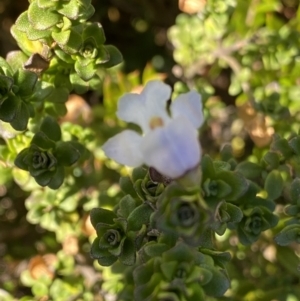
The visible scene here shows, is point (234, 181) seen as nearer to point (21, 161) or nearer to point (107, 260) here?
point (107, 260)

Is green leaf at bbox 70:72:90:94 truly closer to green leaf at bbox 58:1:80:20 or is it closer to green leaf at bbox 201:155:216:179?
green leaf at bbox 58:1:80:20

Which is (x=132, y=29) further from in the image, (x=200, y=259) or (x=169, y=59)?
(x=200, y=259)

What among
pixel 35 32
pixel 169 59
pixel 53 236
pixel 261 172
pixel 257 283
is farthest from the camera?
pixel 169 59

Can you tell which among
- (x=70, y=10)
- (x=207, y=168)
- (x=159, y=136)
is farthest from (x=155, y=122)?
(x=70, y=10)

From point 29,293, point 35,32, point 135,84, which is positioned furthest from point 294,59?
point 29,293

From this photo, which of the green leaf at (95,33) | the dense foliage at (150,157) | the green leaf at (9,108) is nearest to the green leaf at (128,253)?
the dense foliage at (150,157)

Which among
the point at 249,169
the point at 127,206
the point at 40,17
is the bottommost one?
the point at 249,169

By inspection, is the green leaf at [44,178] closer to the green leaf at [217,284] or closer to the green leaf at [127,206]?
the green leaf at [127,206]

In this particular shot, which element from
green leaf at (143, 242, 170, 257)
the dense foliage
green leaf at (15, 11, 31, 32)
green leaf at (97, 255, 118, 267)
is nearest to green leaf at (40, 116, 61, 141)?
the dense foliage
